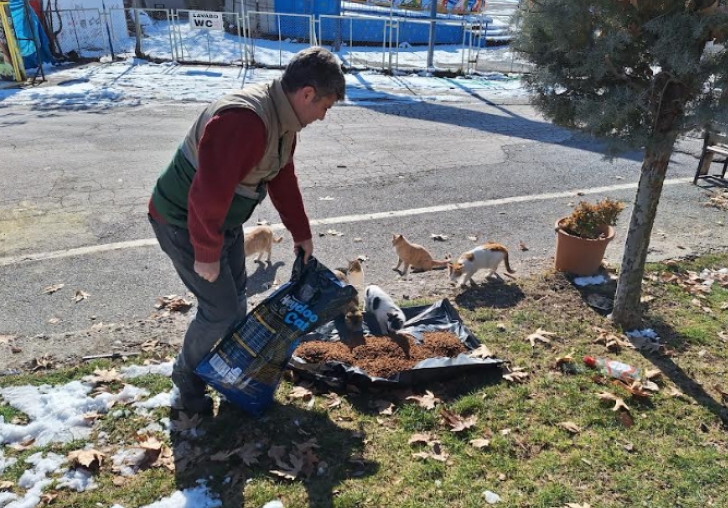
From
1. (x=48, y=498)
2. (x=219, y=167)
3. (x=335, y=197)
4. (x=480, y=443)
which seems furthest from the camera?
(x=335, y=197)

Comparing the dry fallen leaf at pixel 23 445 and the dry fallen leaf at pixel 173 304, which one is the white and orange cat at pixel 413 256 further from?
the dry fallen leaf at pixel 23 445

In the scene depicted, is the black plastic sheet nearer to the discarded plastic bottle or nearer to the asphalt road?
the discarded plastic bottle

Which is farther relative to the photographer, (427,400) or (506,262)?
(506,262)

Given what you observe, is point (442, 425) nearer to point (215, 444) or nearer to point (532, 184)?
point (215, 444)

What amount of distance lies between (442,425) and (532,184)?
18.9 ft

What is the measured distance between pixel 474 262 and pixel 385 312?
1296 mm

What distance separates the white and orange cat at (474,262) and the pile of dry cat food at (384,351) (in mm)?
1095

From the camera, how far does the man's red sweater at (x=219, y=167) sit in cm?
244

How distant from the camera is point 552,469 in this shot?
312cm

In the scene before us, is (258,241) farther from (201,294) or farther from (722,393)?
(722,393)

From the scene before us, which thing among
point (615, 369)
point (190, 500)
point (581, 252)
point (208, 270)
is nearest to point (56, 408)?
point (190, 500)

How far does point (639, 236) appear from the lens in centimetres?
423

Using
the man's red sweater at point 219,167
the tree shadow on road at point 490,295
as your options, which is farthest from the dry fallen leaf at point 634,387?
the man's red sweater at point 219,167

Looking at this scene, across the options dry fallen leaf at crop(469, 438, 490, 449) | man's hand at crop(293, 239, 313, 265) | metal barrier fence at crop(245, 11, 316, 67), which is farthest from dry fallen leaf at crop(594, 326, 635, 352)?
metal barrier fence at crop(245, 11, 316, 67)
